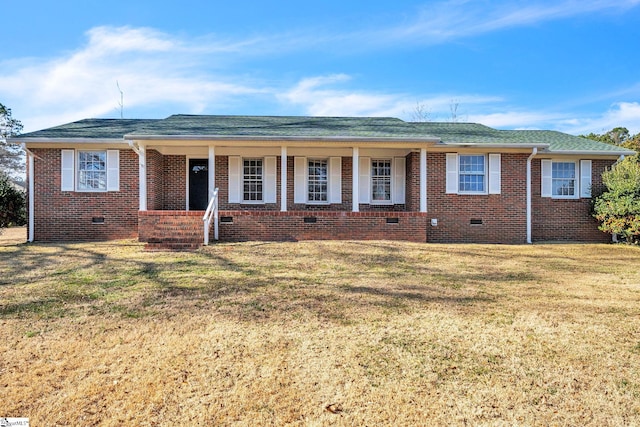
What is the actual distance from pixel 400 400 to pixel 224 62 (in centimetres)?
1785

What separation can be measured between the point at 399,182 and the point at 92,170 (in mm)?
9956

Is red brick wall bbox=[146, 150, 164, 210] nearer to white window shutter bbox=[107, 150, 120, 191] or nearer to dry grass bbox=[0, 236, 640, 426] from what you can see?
white window shutter bbox=[107, 150, 120, 191]

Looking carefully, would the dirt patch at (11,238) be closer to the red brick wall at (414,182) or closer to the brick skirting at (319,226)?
the brick skirting at (319,226)

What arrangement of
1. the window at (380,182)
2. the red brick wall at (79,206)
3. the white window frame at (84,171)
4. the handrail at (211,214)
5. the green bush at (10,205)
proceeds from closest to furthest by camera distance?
the handrail at (211,214)
the green bush at (10,205)
the red brick wall at (79,206)
the white window frame at (84,171)
the window at (380,182)

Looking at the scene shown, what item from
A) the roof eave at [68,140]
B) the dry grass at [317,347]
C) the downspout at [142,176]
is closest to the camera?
the dry grass at [317,347]

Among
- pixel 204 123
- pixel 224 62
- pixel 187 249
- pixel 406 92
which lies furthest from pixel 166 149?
pixel 406 92

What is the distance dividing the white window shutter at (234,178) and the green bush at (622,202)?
11652 millimetres

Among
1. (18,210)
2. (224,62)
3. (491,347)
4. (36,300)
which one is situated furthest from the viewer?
(224,62)

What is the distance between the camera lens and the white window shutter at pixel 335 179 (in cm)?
1331

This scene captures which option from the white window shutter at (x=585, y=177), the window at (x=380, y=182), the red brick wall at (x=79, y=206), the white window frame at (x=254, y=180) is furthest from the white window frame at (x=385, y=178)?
the red brick wall at (x=79, y=206)

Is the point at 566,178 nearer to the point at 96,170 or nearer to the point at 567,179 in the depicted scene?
the point at 567,179

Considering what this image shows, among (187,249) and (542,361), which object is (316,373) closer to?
(542,361)

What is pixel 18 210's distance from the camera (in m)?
12.5

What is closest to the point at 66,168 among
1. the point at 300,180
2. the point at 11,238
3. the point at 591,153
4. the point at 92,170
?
the point at 92,170
